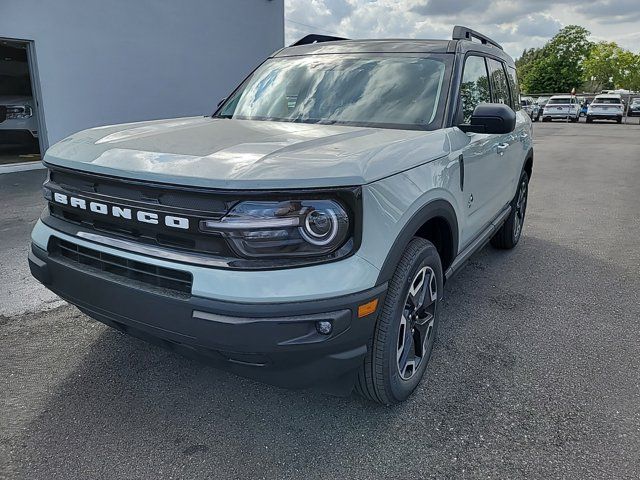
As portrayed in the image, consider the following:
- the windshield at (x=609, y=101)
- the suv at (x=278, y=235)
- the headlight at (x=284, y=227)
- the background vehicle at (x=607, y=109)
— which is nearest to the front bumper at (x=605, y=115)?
the background vehicle at (x=607, y=109)

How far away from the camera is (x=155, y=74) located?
446 inches

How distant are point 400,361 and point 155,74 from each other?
10.6 metres

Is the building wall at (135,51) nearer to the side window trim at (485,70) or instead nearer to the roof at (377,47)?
the roof at (377,47)

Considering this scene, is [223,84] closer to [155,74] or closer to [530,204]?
[155,74]

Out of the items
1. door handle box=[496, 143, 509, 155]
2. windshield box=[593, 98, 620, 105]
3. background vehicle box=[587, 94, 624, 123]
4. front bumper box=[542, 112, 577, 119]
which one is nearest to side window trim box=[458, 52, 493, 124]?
door handle box=[496, 143, 509, 155]

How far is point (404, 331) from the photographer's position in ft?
8.32

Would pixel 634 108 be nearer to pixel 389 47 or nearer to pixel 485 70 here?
pixel 485 70

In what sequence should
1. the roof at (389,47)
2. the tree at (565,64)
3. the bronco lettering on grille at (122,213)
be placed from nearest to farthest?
the bronco lettering on grille at (122,213)
the roof at (389,47)
the tree at (565,64)

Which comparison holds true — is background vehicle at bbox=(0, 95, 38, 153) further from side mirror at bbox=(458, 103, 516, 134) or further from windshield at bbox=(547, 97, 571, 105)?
windshield at bbox=(547, 97, 571, 105)

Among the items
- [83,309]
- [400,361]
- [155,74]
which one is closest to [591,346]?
[400,361]

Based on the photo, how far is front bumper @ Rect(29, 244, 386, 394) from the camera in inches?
74.2

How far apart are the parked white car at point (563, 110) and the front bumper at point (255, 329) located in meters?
35.7

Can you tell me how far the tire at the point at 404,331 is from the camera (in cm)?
229

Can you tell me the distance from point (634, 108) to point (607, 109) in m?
6.07
